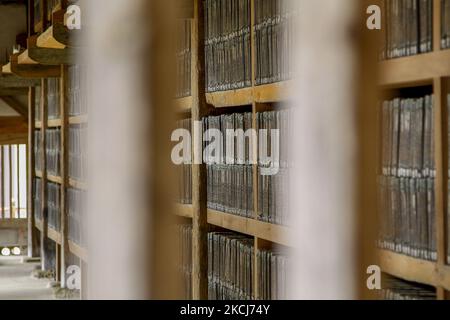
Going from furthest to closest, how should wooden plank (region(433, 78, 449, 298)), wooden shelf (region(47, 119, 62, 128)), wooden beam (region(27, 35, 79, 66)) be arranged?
1. wooden shelf (region(47, 119, 62, 128))
2. wooden beam (region(27, 35, 79, 66))
3. wooden plank (region(433, 78, 449, 298))

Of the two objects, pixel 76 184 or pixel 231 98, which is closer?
pixel 231 98

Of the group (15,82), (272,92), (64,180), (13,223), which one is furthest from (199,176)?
(13,223)

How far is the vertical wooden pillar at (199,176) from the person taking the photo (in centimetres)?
412

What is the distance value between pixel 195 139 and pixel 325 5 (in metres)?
2.55

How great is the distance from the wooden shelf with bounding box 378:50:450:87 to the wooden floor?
15.4 feet

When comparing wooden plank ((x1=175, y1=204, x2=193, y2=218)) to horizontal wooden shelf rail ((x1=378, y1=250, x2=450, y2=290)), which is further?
wooden plank ((x1=175, y1=204, x2=193, y2=218))

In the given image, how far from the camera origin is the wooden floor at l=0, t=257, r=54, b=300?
6.95 m

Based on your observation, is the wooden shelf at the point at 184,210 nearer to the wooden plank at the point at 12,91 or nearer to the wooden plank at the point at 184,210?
the wooden plank at the point at 184,210

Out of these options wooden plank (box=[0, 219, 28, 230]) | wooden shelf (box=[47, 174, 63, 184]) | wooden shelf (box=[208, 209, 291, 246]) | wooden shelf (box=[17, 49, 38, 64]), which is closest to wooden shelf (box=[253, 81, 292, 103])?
wooden shelf (box=[208, 209, 291, 246])

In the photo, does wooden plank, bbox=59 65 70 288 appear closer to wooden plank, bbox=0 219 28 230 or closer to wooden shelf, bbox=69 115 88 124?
wooden shelf, bbox=69 115 88 124

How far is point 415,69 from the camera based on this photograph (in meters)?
2.42
